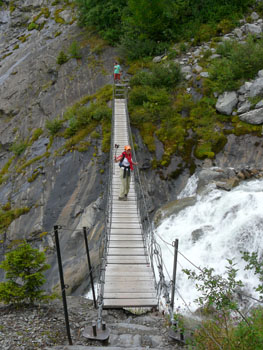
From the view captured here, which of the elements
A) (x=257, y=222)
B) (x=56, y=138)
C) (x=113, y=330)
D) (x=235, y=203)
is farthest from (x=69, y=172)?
(x=113, y=330)

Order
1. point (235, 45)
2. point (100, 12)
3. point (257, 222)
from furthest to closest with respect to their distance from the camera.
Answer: point (100, 12)
point (235, 45)
point (257, 222)

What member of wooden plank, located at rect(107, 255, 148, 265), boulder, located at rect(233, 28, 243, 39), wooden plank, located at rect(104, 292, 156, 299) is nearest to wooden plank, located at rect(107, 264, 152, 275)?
wooden plank, located at rect(107, 255, 148, 265)

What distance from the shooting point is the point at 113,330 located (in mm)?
4512

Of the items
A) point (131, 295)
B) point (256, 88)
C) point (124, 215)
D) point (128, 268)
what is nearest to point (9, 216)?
point (124, 215)

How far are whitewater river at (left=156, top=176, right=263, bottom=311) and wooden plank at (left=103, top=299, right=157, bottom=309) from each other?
1757 millimetres

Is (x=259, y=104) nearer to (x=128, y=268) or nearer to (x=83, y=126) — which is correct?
(x=83, y=126)

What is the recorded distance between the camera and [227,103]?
501 inches

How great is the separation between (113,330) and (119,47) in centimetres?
1917

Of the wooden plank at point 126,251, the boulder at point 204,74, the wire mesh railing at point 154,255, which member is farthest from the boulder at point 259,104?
the wooden plank at point 126,251

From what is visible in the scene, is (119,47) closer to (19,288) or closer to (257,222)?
(257,222)

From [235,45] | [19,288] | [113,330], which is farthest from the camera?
[235,45]

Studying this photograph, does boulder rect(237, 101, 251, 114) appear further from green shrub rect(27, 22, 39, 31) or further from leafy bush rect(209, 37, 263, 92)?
green shrub rect(27, 22, 39, 31)

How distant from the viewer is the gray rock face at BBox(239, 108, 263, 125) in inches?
460

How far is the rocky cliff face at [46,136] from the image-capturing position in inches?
450
